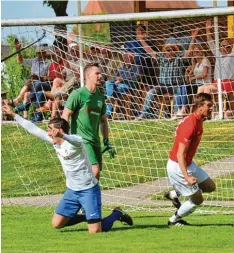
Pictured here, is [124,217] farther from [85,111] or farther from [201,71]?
[201,71]

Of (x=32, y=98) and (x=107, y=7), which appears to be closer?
(x=32, y=98)

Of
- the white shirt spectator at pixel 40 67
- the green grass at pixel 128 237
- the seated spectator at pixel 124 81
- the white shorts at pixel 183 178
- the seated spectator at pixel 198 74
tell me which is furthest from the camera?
the seated spectator at pixel 124 81

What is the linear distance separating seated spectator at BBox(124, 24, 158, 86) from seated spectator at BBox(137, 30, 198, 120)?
12 centimetres

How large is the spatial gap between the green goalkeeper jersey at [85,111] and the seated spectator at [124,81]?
381cm

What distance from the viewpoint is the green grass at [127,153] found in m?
17.5

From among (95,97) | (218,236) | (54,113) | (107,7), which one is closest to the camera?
(218,236)

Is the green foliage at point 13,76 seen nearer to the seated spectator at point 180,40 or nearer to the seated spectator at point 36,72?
the seated spectator at point 36,72

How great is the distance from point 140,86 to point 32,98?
2.17 metres

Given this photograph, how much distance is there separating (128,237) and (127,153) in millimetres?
6162

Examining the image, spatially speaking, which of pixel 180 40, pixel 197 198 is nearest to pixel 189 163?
pixel 197 198

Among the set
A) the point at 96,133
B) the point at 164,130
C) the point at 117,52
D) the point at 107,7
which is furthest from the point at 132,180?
the point at 107,7

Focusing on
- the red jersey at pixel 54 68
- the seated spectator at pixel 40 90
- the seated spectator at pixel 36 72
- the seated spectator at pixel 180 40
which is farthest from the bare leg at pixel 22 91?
the seated spectator at pixel 180 40

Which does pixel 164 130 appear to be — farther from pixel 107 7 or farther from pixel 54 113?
pixel 107 7

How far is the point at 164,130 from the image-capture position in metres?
18.2
